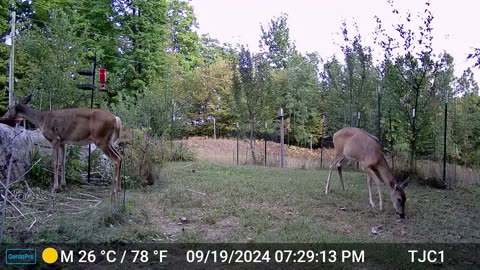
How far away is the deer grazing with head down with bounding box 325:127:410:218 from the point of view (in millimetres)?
6434

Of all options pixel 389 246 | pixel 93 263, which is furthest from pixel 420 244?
pixel 93 263

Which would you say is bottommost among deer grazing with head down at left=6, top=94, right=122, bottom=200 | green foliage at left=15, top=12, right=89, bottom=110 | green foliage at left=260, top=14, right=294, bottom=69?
→ deer grazing with head down at left=6, top=94, right=122, bottom=200

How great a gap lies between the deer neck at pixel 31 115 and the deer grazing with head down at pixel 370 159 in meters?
5.69

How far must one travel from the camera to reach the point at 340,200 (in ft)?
24.3

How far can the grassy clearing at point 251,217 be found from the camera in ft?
15.1

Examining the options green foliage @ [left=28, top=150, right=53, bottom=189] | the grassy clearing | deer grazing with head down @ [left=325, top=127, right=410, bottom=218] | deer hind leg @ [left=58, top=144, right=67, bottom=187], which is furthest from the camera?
deer hind leg @ [left=58, top=144, right=67, bottom=187]

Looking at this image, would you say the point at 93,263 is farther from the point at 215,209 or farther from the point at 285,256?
the point at 215,209

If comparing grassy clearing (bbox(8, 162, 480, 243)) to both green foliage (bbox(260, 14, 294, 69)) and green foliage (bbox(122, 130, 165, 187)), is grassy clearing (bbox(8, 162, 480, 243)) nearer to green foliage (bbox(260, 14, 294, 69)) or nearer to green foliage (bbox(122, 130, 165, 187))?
green foliage (bbox(122, 130, 165, 187))

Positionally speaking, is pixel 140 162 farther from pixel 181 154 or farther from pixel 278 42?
pixel 278 42

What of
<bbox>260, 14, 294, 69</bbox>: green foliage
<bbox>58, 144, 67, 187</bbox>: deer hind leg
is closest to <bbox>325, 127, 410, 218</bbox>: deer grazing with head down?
<bbox>58, 144, 67, 187</bbox>: deer hind leg

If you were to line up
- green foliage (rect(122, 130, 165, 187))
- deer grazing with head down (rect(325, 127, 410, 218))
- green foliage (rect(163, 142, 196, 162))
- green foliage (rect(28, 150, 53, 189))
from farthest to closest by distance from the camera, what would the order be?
green foliage (rect(163, 142, 196, 162)) → green foliage (rect(122, 130, 165, 187)) → green foliage (rect(28, 150, 53, 189)) → deer grazing with head down (rect(325, 127, 410, 218))

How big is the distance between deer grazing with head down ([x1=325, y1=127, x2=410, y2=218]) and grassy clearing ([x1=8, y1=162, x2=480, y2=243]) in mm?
302

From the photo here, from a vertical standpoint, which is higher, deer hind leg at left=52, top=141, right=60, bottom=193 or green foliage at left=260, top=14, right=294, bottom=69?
green foliage at left=260, top=14, right=294, bottom=69

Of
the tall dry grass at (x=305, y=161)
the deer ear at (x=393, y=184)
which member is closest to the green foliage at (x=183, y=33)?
the tall dry grass at (x=305, y=161)
